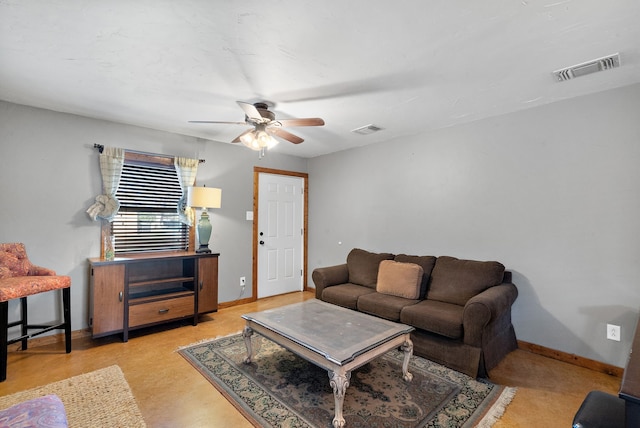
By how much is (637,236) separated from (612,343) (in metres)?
0.92

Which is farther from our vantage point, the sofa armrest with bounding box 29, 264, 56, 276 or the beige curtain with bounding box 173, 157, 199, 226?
the beige curtain with bounding box 173, 157, 199, 226

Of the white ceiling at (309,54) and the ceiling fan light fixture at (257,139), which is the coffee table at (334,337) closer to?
the ceiling fan light fixture at (257,139)

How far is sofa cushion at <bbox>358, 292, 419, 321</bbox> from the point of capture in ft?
9.71

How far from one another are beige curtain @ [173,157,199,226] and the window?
0.09 metres

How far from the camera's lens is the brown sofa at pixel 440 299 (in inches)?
96.3

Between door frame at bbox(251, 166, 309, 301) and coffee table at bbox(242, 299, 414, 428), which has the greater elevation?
door frame at bbox(251, 166, 309, 301)

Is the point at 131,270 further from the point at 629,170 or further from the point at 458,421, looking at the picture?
the point at 629,170

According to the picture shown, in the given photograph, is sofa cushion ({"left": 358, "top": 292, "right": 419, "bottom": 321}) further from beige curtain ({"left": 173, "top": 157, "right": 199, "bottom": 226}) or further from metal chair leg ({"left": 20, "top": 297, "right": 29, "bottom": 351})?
metal chair leg ({"left": 20, "top": 297, "right": 29, "bottom": 351})

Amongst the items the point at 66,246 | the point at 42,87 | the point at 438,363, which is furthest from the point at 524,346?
the point at 42,87

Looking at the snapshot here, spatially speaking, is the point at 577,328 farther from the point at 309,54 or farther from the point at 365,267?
the point at 309,54

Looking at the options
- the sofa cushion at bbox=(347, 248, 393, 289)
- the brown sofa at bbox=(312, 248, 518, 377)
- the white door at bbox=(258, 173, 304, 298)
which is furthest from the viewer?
the white door at bbox=(258, 173, 304, 298)

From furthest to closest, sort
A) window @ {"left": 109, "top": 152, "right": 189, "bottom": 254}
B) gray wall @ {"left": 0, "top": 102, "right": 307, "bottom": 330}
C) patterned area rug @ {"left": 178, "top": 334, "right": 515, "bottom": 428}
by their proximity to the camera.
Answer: window @ {"left": 109, "top": 152, "right": 189, "bottom": 254} < gray wall @ {"left": 0, "top": 102, "right": 307, "bottom": 330} < patterned area rug @ {"left": 178, "top": 334, "right": 515, "bottom": 428}

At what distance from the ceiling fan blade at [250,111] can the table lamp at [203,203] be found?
1.42 metres

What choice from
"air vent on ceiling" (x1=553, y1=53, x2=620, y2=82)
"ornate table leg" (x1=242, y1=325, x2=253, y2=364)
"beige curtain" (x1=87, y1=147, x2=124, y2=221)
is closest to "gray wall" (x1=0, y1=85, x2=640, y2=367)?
"beige curtain" (x1=87, y1=147, x2=124, y2=221)
